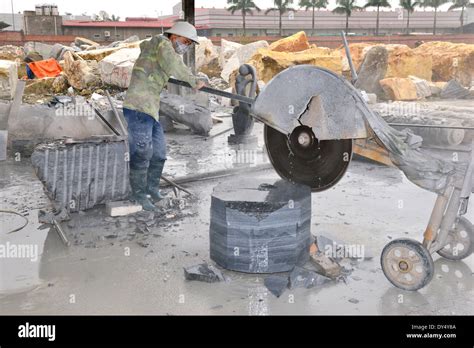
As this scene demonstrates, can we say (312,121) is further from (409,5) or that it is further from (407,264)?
(409,5)

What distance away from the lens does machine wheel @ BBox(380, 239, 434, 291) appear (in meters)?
3.56

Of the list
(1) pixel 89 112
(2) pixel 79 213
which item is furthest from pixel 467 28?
(2) pixel 79 213

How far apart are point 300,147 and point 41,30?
32.6 meters

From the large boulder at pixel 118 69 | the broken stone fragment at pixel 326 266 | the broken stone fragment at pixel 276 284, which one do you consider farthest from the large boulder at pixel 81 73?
the broken stone fragment at pixel 276 284

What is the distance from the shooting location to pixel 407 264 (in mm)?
3637

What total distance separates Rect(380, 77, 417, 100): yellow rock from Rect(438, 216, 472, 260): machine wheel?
1307cm

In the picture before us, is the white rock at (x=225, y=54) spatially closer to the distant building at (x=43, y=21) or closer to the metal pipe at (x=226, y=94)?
the distant building at (x=43, y=21)

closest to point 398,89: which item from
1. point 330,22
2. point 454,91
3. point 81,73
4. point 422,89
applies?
point 422,89

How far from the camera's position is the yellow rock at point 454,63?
1973 cm

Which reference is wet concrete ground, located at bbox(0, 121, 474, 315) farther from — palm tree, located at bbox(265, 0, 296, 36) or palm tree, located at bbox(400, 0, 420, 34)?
palm tree, located at bbox(400, 0, 420, 34)

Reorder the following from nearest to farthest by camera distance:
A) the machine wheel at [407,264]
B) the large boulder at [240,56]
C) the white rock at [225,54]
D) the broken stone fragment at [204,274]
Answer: the machine wheel at [407,264] → the broken stone fragment at [204,274] → the large boulder at [240,56] → the white rock at [225,54]

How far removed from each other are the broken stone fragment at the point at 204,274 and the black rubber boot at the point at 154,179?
6.18ft

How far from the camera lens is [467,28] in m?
37.2

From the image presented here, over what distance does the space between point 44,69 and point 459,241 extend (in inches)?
720
